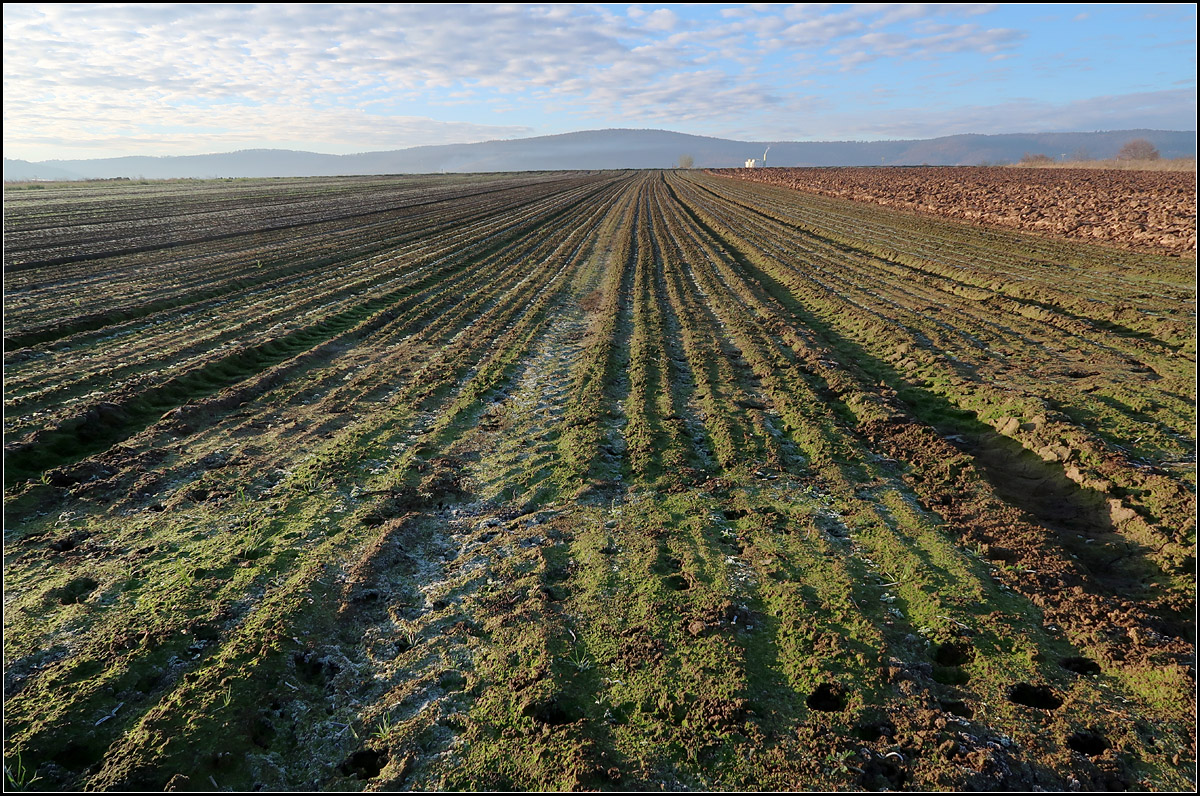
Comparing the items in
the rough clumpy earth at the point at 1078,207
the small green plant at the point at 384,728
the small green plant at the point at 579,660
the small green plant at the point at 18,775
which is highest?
the rough clumpy earth at the point at 1078,207

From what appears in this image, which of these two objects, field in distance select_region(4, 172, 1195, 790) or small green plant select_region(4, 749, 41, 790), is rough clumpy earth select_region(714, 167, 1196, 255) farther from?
small green plant select_region(4, 749, 41, 790)

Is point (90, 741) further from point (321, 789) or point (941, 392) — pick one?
point (941, 392)

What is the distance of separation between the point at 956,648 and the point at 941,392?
5.42 meters

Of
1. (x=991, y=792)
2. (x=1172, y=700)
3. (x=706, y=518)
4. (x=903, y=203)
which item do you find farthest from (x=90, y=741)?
(x=903, y=203)

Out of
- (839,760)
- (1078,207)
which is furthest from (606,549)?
(1078,207)

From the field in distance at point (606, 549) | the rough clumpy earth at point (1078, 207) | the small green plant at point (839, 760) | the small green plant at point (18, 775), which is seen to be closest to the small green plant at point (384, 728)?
the field in distance at point (606, 549)

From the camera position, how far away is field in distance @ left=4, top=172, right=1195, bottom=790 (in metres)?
3.41

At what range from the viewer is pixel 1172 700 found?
11.8 feet

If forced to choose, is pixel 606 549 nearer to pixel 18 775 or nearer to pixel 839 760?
pixel 839 760

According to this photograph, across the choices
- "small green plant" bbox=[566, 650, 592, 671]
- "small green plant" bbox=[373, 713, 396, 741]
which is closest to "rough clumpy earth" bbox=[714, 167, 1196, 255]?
"small green plant" bbox=[566, 650, 592, 671]

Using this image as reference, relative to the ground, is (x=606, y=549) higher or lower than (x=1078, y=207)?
lower

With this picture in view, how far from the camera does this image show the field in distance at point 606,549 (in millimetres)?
3414

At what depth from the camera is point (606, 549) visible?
5242 millimetres

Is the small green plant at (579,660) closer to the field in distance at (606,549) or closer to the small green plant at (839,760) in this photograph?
the field in distance at (606,549)
